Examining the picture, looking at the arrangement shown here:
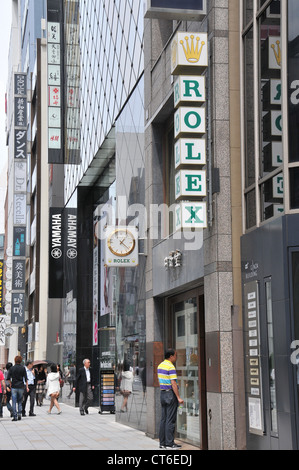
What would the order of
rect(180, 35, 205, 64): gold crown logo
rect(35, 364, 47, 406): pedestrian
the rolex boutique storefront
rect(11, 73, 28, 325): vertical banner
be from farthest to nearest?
rect(11, 73, 28, 325): vertical banner → rect(35, 364, 47, 406): pedestrian → rect(180, 35, 205, 64): gold crown logo → the rolex boutique storefront

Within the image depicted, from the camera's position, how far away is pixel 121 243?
20.0 metres

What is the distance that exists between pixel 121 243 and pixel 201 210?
6509 mm

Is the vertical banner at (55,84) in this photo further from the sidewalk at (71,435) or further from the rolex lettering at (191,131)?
the rolex lettering at (191,131)

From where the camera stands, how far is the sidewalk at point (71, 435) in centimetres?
1599

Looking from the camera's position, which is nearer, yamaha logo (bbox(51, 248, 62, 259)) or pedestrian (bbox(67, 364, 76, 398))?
pedestrian (bbox(67, 364, 76, 398))

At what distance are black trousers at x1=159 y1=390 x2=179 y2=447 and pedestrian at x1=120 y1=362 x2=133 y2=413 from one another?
6492 mm

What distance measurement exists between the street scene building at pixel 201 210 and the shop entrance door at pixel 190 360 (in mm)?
30

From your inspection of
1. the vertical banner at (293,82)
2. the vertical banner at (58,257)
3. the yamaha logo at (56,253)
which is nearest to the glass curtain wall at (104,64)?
the vertical banner at (58,257)

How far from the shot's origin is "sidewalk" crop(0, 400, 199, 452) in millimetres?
15992

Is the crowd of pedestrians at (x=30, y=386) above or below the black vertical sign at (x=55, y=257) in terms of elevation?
below

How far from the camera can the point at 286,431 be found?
10.7m

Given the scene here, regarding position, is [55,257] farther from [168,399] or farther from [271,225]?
[271,225]

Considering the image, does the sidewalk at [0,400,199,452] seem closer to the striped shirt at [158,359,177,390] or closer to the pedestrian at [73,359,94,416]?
the pedestrian at [73,359,94,416]

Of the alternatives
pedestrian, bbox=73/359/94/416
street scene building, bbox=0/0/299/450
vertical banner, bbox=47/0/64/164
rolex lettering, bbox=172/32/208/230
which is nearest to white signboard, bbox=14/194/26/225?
vertical banner, bbox=47/0/64/164
